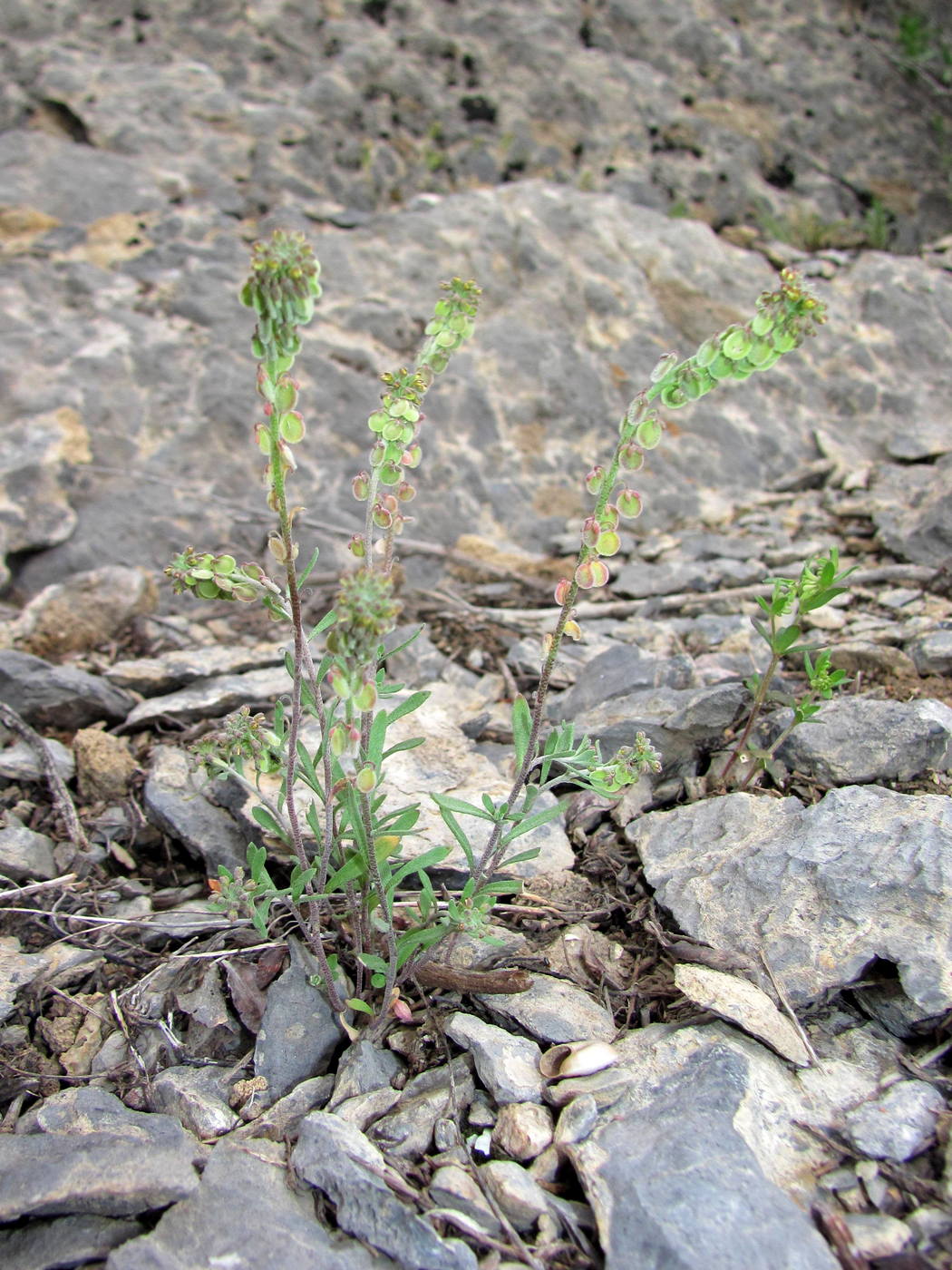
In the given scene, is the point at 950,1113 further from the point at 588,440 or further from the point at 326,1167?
the point at 588,440

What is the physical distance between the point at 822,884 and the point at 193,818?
7.12 ft

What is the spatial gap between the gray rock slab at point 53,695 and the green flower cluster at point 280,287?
2.34 meters

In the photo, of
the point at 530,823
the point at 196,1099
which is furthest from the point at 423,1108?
the point at 530,823

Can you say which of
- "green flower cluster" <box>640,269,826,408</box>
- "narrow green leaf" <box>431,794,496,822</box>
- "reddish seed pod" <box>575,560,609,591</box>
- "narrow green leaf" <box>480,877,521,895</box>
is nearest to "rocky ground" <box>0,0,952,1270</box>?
"narrow green leaf" <box>480,877,521,895</box>

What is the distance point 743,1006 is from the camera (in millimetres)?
2441

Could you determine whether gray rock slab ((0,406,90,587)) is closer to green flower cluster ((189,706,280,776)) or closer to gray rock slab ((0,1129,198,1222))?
green flower cluster ((189,706,280,776))

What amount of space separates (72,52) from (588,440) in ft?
16.1

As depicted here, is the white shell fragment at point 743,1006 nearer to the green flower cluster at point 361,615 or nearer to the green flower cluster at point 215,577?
the green flower cluster at point 361,615

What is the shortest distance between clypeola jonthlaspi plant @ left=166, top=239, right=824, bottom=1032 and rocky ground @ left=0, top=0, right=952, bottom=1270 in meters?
0.24

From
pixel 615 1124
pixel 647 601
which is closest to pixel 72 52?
pixel 647 601

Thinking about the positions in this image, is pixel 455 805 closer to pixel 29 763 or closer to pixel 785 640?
pixel 785 640

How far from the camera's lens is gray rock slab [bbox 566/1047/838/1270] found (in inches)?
74.8

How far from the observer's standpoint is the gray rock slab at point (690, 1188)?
190cm

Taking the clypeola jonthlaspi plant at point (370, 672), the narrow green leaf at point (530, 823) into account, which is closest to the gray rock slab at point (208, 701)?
the clypeola jonthlaspi plant at point (370, 672)
